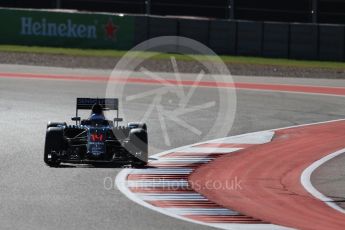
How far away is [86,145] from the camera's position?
15.1m

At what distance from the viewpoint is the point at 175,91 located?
27.3 metres

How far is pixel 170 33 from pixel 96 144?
917 inches

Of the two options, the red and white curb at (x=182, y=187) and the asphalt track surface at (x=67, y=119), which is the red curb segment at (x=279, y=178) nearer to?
the red and white curb at (x=182, y=187)

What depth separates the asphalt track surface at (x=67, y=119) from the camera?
1130cm

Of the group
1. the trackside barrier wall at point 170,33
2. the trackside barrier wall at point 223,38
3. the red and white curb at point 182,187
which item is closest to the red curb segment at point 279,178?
the red and white curb at point 182,187

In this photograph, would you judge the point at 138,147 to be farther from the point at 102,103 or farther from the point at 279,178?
the point at 279,178

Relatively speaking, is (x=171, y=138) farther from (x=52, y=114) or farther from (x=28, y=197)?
(x=28, y=197)

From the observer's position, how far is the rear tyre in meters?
15.0

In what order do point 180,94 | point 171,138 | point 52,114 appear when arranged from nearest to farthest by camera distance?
point 171,138, point 52,114, point 180,94

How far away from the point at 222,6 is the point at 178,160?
93.6ft

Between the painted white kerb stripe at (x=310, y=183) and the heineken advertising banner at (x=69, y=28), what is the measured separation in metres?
21.4

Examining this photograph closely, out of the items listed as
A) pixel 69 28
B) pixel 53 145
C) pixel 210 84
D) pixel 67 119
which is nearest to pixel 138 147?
pixel 53 145

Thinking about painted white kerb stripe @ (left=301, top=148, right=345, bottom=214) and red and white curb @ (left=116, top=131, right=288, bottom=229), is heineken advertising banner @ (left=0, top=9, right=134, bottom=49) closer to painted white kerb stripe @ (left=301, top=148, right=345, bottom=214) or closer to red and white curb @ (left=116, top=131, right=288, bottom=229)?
red and white curb @ (left=116, top=131, right=288, bottom=229)

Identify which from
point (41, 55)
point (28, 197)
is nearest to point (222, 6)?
point (41, 55)
